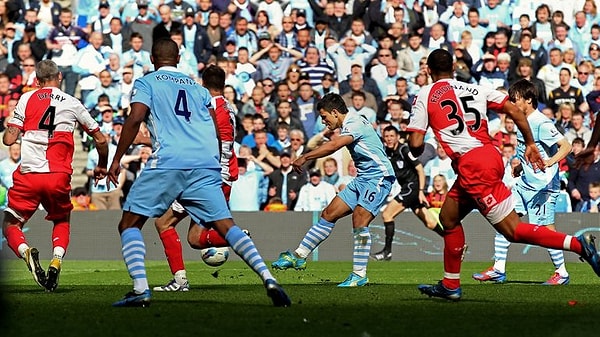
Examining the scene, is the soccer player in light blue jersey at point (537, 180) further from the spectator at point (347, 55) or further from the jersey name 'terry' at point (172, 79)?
the spectator at point (347, 55)

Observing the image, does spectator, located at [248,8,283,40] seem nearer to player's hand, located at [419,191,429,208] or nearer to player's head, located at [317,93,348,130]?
player's hand, located at [419,191,429,208]

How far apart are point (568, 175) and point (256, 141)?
234 inches

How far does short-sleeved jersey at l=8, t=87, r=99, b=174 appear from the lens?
12805 millimetres

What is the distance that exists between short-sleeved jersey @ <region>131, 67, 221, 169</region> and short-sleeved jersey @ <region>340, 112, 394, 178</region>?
128 inches

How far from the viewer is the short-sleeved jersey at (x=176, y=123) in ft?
34.0

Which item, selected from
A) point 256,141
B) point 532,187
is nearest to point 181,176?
point 532,187

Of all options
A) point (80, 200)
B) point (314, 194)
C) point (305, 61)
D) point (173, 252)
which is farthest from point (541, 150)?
point (80, 200)

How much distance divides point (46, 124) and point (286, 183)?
10263 mm

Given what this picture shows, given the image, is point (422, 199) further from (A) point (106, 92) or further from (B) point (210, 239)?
(B) point (210, 239)

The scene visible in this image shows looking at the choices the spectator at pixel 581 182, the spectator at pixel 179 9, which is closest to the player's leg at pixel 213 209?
the spectator at pixel 581 182

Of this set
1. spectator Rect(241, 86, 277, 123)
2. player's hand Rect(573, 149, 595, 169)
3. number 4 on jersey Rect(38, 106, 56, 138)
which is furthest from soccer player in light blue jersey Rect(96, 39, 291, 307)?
spectator Rect(241, 86, 277, 123)

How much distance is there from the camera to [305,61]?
24.5 metres

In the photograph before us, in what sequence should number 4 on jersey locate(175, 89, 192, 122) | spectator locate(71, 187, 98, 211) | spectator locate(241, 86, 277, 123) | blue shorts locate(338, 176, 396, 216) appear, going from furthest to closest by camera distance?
1. spectator locate(241, 86, 277, 123)
2. spectator locate(71, 187, 98, 211)
3. blue shorts locate(338, 176, 396, 216)
4. number 4 on jersey locate(175, 89, 192, 122)

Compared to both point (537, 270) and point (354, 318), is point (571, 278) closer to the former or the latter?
point (537, 270)
